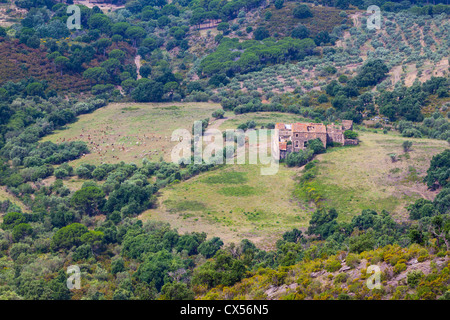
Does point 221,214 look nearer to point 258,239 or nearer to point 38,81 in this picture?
point 258,239

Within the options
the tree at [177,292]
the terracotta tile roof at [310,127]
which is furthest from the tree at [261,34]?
the tree at [177,292]

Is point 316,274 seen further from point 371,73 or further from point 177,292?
point 371,73

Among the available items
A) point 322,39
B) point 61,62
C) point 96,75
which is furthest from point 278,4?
point 61,62

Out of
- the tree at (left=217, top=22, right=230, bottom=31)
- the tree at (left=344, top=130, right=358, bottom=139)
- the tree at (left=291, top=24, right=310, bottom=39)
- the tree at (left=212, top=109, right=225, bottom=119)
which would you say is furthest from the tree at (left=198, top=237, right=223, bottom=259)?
the tree at (left=217, top=22, right=230, bottom=31)

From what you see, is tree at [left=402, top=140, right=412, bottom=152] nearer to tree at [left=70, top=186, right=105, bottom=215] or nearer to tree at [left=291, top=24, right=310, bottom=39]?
tree at [left=70, top=186, right=105, bottom=215]

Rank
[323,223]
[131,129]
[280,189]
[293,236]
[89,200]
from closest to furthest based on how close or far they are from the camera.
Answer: [293,236], [323,223], [89,200], [280,189], [131,129]

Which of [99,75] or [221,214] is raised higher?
[99,75]

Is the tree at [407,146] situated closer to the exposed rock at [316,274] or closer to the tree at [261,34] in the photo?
the exposed rock at [316,274]
